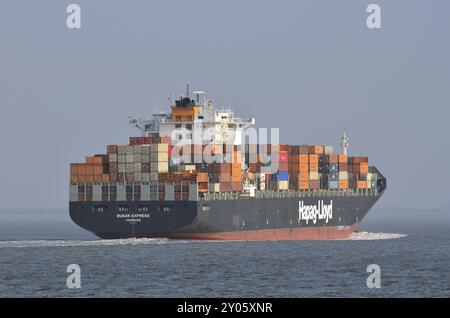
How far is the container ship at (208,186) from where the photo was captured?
7462 centimetres

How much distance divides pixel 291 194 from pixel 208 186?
12.8 meters

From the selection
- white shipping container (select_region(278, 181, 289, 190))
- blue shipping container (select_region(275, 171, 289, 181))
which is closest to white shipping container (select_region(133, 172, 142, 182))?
blue shipping container (select_region(275, 171, 289, 181))

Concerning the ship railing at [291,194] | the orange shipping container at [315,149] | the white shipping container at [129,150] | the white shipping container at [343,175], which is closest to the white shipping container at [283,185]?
the ship railing at [291,194]

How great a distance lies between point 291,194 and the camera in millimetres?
88375

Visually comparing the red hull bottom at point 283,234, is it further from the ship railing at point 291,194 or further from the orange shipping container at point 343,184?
the orange shipping container at point 343,184

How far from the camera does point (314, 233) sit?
91000 millimetres

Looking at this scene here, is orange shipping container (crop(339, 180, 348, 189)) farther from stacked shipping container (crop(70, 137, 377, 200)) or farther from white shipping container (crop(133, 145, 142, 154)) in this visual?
white shipping container (crop(133, 145, 142, 154))

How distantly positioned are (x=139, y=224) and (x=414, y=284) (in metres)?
24.4

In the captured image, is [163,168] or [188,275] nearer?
[188,275]

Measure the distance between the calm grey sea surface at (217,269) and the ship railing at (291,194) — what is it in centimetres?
313

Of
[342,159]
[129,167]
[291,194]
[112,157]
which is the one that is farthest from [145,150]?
[342,159]

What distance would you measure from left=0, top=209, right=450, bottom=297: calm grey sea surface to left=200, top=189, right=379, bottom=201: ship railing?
313 centimetres

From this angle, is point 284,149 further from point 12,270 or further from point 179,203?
point 12,270
